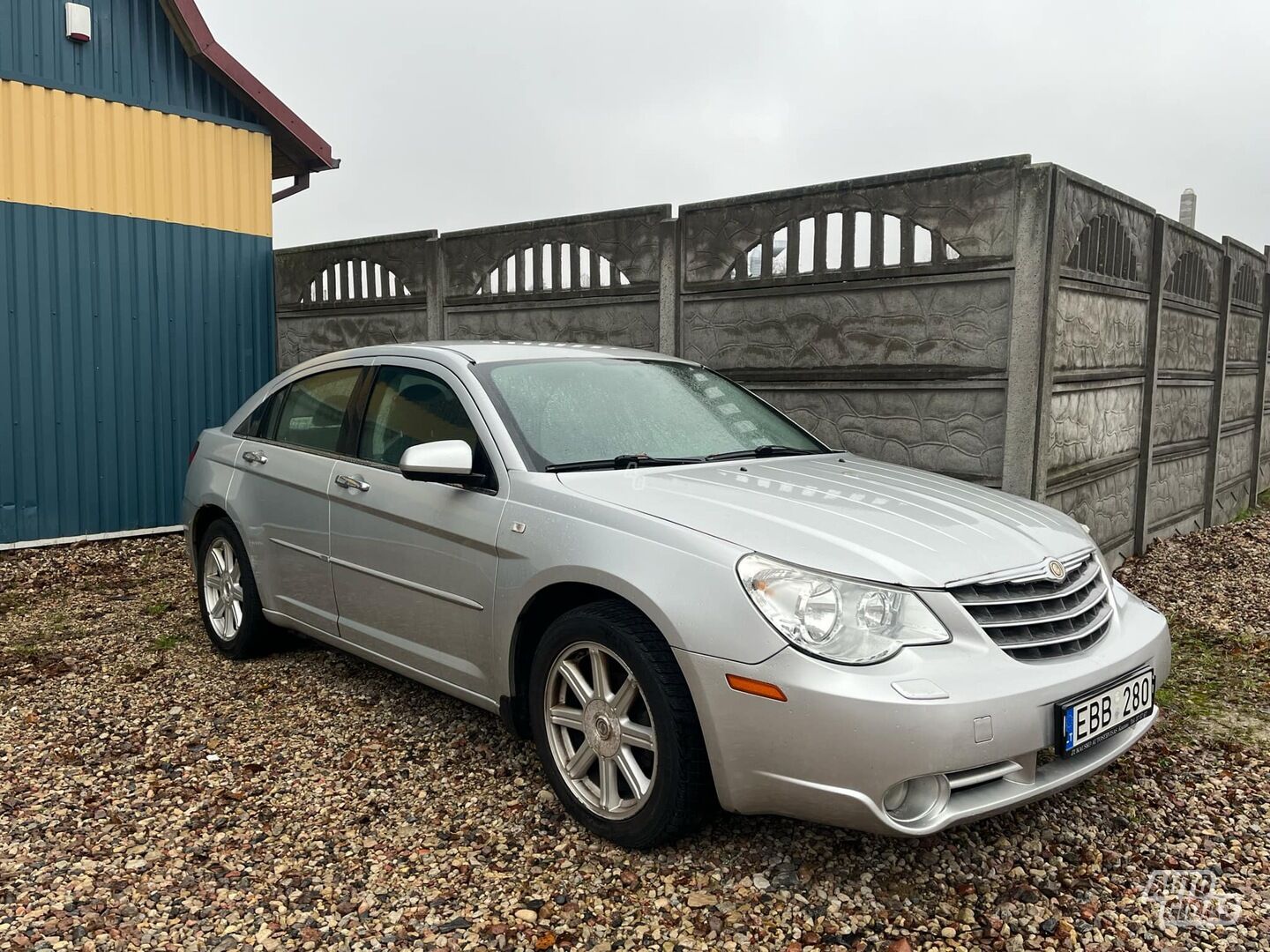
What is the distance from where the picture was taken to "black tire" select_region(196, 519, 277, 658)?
484 cm

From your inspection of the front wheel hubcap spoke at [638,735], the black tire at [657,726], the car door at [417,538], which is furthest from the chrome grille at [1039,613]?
the car door at [417,538]

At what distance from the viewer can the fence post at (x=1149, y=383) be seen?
24.4 feet

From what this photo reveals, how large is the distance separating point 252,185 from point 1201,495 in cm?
912

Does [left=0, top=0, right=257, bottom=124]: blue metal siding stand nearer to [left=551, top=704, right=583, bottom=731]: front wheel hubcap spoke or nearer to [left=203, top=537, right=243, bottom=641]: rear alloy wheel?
[left=203, top=537, right=243, bottom=641]: rear alloy wheel

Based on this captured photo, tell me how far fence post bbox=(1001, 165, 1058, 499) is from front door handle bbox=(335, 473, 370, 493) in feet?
11.6

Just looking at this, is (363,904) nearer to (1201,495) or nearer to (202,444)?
(202,444)

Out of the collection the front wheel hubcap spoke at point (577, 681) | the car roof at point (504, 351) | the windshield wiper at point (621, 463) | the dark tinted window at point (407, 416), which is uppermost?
the car roof at point (504, 351)

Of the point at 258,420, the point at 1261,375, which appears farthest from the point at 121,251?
the point at 1261,375

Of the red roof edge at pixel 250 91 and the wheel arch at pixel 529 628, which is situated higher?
the red roof edge at pixel 250 91

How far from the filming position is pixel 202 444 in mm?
5332

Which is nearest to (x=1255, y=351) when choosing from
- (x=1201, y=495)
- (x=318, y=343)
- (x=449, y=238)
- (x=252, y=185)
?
(x=1201, y=495)

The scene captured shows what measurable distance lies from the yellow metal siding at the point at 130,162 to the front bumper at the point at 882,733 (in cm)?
777

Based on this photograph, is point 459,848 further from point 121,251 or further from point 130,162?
point 130,162

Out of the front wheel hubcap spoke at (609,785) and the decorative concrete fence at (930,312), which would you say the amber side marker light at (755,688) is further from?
the decorative concrete fence at (930,312)
